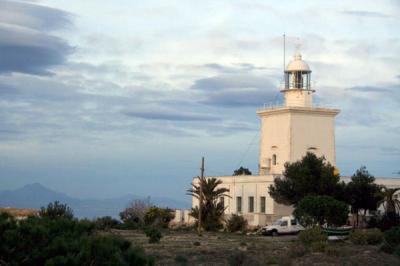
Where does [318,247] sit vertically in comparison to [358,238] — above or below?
below

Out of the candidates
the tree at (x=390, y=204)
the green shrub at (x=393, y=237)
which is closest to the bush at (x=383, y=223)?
the tree at (x=390, y=204)

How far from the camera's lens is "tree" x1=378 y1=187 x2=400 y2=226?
47.5m

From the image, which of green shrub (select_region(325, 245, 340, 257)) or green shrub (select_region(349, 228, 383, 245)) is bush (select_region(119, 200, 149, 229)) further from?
green shrub (select_region(325, 245, 340, 257))

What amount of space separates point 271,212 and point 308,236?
76.9 feet

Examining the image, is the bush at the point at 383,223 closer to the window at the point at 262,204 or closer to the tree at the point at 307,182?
the tree at the point at 307,182

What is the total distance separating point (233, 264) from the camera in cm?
2361

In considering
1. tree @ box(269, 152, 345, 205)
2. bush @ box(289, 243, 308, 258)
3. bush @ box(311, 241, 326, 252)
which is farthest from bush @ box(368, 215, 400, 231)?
bush @ box(289, 243, 308, 258)

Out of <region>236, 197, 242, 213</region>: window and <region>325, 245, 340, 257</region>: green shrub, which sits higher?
<region>236, 197, 242, 213</region>: window

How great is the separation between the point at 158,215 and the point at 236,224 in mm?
9631

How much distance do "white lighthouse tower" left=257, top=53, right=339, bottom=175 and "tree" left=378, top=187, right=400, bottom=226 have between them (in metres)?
7.79

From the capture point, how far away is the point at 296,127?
190 feet

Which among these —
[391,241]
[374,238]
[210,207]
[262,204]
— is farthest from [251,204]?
[391,241]

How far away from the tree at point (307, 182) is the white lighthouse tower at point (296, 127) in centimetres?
552

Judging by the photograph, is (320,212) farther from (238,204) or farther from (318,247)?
(238,204)
